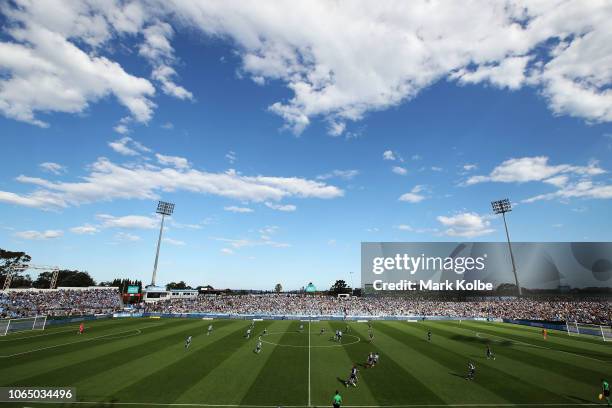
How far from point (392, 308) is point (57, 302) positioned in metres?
83.6

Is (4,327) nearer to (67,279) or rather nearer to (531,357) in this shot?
(531,357)

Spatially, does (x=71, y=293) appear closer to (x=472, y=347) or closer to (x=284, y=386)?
(x=284, y=386)

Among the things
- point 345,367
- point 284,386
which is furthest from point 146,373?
point 345,367

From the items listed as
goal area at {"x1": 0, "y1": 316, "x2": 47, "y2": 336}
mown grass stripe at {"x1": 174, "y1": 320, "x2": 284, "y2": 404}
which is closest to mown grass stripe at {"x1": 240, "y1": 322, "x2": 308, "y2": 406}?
mown grass stripe at {"x1": 174, "y1": 320, "x2": 284, "y2": 404}

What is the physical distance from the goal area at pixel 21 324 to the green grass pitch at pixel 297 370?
67.4 inches

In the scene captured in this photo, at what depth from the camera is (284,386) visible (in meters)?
24.7

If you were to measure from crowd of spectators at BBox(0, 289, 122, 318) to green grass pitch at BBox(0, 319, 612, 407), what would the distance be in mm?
22964

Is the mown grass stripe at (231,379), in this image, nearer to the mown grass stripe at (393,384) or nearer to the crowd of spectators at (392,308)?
the mown grass stripe at (393,384)

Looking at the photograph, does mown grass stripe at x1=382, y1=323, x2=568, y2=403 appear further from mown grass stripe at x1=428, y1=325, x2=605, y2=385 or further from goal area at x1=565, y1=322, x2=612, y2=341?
goal area at x1=565, y1=322, x2=612, y2=341

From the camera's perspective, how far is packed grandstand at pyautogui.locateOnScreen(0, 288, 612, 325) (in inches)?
2714

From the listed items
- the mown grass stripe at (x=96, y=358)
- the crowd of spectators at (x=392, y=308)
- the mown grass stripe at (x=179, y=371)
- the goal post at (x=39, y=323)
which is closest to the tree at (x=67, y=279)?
the crowd of spectators at (x=392, y=308)

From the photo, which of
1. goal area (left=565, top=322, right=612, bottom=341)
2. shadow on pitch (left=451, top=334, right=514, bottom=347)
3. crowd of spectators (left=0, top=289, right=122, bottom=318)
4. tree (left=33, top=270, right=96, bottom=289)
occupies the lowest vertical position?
shadow on pitch (left=451, top=334, right=514, bottom=347)

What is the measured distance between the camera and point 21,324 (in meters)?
49.3

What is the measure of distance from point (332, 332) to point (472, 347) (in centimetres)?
2168
